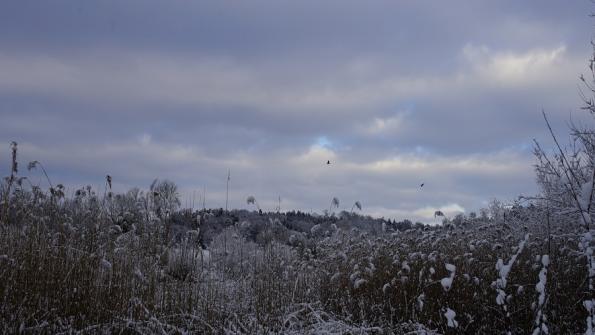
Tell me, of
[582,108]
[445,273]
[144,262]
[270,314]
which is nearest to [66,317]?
[144,262]

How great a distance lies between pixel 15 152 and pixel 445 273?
7.18m

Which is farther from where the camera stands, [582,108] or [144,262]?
[582,108]

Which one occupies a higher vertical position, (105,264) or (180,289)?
(105,264)

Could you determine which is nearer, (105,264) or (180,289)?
(105,264)

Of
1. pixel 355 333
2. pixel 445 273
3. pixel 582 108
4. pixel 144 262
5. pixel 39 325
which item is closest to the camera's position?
pixel 39 325

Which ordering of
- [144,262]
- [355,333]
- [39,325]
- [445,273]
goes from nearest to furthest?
[39,325], [355,333], [144,262], [445,273]

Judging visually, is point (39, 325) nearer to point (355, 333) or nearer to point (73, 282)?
point (73, 282)

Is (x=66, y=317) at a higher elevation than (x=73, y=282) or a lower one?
lower

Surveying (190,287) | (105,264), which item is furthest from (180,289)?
(105,264)

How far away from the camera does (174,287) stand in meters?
7.52

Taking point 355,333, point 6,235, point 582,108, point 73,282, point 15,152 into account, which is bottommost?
point 355,333

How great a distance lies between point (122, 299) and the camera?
650cm

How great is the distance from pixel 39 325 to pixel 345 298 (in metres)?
5.01

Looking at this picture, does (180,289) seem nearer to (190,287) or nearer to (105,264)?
(190,287)
